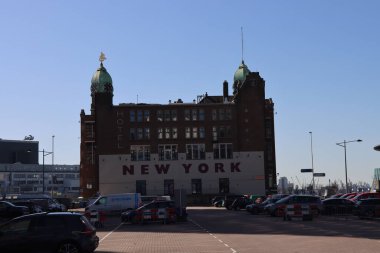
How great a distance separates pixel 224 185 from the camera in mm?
98688

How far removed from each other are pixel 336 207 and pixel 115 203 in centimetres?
1899

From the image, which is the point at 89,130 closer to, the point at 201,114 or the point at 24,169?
the point at 201,114

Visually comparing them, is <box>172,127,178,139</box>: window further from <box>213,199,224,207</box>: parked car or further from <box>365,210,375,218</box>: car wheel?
<box>365,210,375,218</box>: car wheel

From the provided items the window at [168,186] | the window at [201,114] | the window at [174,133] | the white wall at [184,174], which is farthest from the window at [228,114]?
the window at [168,186]

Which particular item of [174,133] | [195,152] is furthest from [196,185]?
[174,133]

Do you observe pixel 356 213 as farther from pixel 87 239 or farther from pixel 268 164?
pixel 268 164

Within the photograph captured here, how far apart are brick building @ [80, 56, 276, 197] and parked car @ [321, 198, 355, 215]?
48.7 m

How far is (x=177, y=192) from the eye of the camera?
41.8m

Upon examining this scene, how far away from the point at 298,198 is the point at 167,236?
20.6m

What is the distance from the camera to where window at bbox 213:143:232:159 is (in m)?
99.6

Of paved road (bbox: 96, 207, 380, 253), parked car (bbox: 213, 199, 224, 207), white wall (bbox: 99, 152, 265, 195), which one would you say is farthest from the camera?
white wall (bbox: 99, 152, 265, 195)

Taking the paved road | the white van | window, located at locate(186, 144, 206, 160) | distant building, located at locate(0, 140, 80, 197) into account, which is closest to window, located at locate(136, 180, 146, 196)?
window, located at locate(186, 144, 206, 160)

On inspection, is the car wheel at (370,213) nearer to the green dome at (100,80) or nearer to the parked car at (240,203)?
the parked car at (240,203)

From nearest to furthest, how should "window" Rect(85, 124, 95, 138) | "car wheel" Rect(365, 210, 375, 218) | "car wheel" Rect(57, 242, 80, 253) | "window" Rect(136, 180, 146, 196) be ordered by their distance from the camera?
"car wheel" Rect(57, 242, 80, 253), "car wheel" Rect(365, 210, 375, 218), "window" Rect(136, 180, 146, 196), "window" Rect(85, 124, 95, 138)
